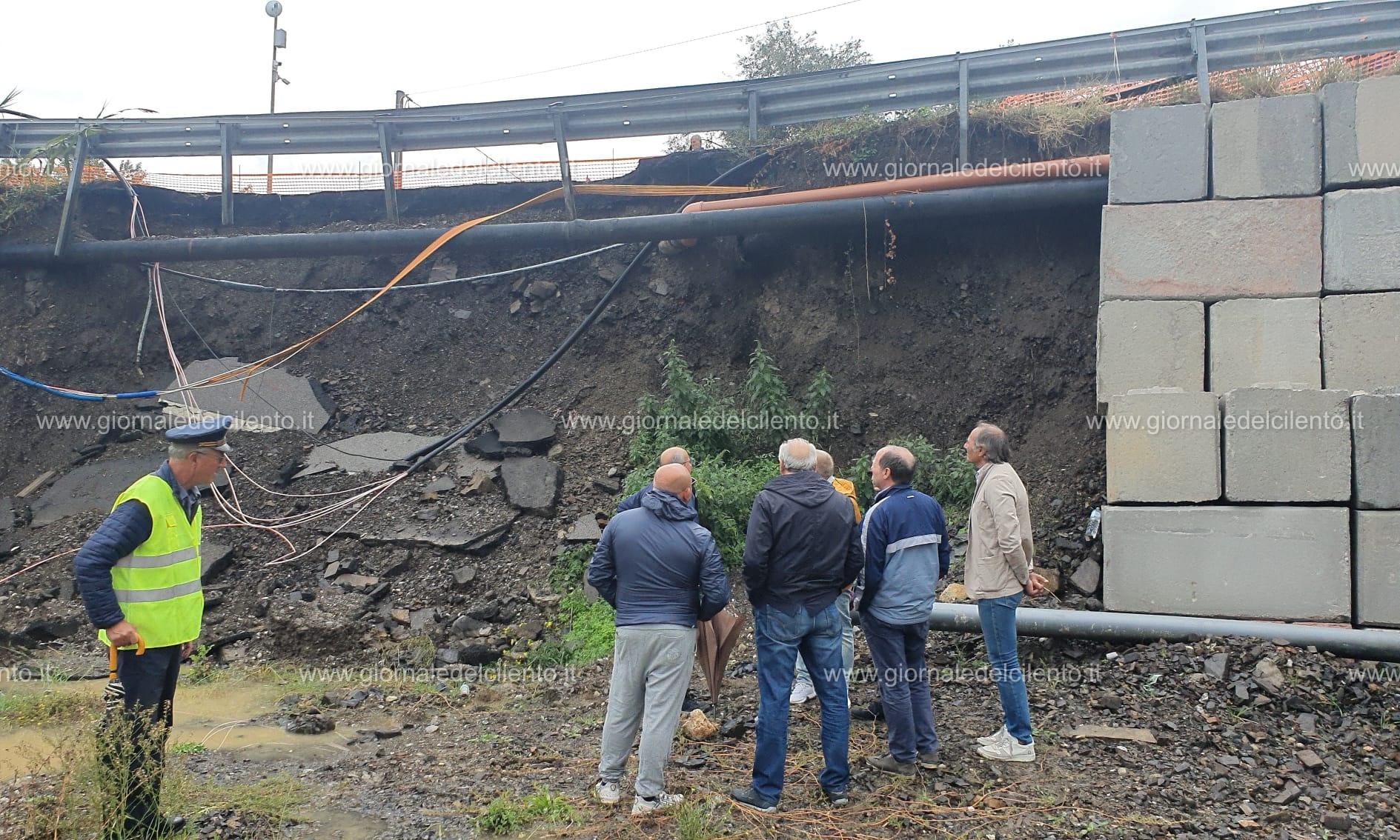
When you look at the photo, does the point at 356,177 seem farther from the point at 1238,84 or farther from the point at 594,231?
the point at 1238,84

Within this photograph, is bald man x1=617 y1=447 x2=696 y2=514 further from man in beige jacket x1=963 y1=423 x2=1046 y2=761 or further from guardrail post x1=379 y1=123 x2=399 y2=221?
guardrail post x1=379 y1=123 x2=399 y2=221

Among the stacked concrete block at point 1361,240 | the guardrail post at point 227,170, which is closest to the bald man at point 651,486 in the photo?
the stacked concrete block at point 1361,240

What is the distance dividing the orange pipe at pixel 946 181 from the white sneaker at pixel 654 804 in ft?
22.6

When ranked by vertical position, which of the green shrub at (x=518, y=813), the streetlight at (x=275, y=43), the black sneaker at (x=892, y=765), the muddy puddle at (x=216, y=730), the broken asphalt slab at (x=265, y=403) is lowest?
the muddy puddle at (x=216, y=730)

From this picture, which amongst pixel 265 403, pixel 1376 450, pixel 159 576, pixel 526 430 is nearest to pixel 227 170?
pixel 265 403

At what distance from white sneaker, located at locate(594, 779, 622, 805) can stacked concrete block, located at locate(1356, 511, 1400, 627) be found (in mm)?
5163

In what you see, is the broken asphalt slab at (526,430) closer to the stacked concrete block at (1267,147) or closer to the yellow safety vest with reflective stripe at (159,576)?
the yellow safety vest with reflective stripe at (159,576)

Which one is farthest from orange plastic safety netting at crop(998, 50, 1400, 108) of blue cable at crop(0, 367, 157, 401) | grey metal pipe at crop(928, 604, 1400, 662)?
blue cable at crop(0, 367, 157, 401)

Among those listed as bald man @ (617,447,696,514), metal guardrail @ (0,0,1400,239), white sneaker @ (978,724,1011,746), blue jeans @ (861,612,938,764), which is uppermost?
metal guardrail @ (0,0,1400,239)

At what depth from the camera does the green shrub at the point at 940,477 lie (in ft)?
28.0

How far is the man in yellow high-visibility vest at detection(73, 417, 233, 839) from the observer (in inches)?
152

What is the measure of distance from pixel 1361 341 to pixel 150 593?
301 inches

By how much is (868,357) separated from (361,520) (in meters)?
5.57

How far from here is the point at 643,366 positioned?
422 inches
